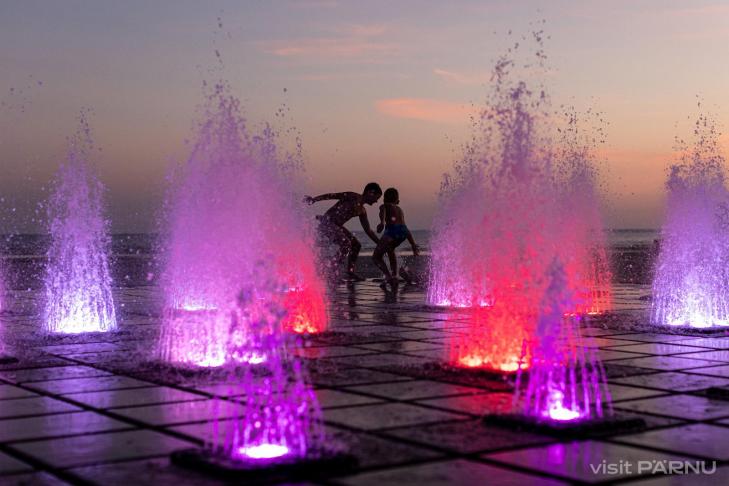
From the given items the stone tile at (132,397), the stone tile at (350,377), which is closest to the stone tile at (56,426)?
the stone tile at (132,397)

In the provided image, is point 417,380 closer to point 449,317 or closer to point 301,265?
point 449,317

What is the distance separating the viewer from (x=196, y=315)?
1232 centimetres

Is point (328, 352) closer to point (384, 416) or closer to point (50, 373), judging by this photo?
point (50, 373)

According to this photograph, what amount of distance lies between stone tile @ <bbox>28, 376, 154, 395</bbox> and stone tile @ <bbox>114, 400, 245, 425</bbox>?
85 cm

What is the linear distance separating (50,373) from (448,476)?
4132mm

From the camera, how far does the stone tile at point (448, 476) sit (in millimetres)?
4492

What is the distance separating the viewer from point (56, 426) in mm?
5711

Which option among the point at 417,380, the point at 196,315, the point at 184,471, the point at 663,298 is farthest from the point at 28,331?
the point at 663,298

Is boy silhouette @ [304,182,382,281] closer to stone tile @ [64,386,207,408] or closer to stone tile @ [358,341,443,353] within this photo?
stone tile @ [358,341,443,353]

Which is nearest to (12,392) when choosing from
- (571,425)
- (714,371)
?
(571,425)

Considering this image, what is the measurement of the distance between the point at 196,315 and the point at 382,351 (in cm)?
391

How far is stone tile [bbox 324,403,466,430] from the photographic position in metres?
5.75

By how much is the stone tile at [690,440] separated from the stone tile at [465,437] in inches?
18.9

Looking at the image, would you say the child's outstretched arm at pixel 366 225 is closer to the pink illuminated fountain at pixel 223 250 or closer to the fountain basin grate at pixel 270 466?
the pink illuminated fountain at pixel 223 250
